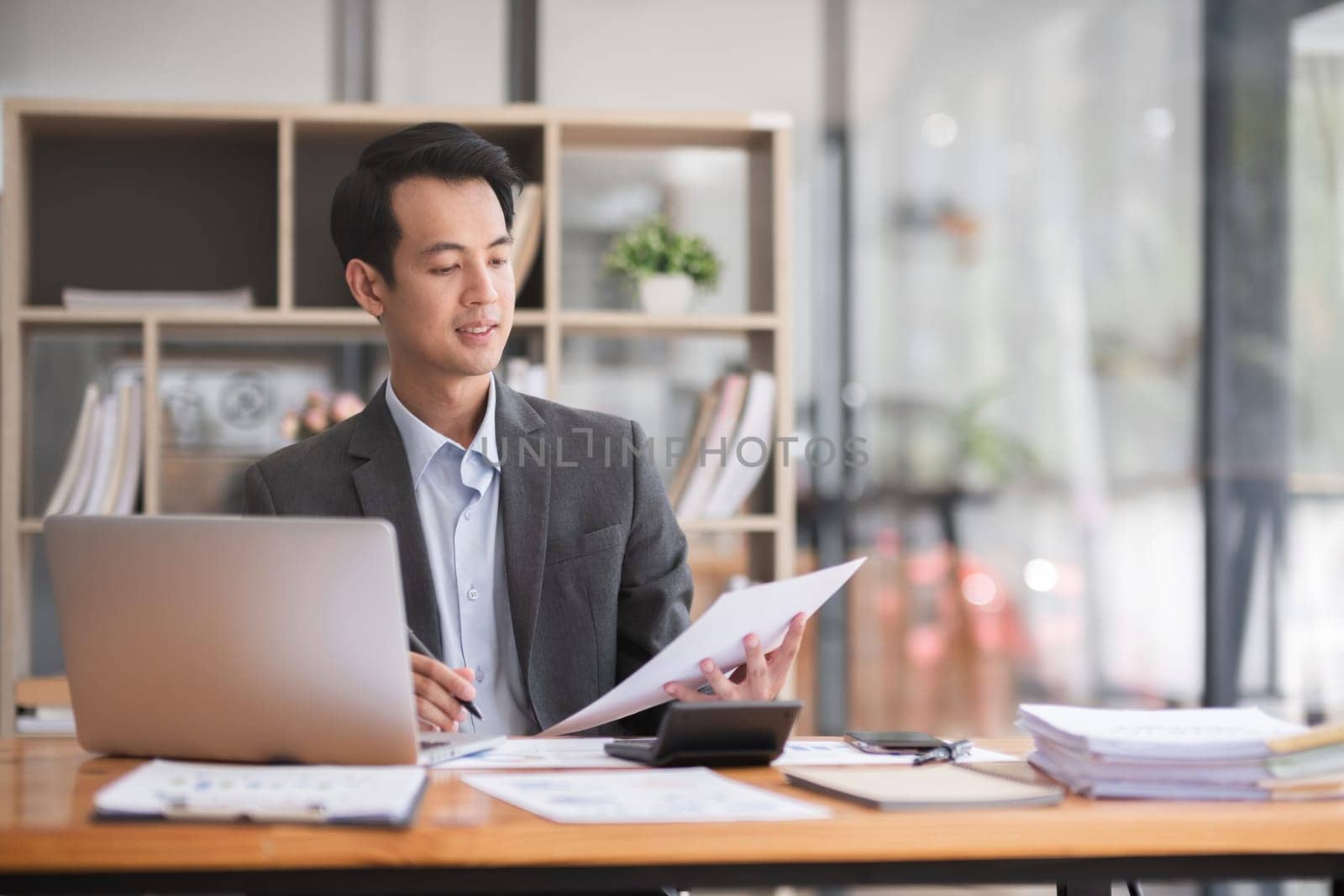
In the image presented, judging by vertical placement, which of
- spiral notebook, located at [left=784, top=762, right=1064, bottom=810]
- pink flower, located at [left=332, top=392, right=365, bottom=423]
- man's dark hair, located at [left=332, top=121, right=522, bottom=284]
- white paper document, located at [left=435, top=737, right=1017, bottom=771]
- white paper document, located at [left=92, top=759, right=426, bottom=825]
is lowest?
white paper document, located at [left=435, top=737, right=1017, bottom=771]

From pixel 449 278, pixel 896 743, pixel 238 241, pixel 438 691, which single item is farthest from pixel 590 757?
pixel 238 241

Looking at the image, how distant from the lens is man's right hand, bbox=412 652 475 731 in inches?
54.0

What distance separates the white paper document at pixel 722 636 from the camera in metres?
1.26

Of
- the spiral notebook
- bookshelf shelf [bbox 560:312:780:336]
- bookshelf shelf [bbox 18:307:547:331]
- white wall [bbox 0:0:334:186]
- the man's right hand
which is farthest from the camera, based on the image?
white wall [bbox 0:0:334:186]

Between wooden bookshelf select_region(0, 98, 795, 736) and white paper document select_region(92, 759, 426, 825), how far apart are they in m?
1.73

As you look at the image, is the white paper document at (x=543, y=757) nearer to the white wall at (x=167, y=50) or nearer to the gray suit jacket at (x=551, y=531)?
the gray suit jacket at (x=551, y=531)

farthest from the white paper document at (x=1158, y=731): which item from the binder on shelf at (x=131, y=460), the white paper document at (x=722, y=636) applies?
the binder on shelf at (x=131, y=460)

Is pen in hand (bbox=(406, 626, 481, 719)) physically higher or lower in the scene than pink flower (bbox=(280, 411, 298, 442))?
lower

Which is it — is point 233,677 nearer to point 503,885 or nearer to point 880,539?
point 503,885

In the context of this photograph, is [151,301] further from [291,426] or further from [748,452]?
[748,452]

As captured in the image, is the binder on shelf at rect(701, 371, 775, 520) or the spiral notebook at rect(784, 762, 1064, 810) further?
the binder on shelf at rect(701, 371, 775, 520)

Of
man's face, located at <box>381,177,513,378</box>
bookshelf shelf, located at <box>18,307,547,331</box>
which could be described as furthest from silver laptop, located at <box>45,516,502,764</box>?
bookshelf shelf, located at <box>18,307,547,331</box>

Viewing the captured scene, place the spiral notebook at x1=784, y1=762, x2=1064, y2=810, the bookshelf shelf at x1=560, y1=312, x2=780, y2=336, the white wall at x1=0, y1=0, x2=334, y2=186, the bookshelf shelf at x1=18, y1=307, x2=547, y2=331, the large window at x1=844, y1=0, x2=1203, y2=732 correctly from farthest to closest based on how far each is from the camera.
A: the large window at x1=844, y1=0, x2=1203, y2=732 → the white wall at x1=0, y1=0, x2=334, y2=186 → the bookshelf shelf at x1=560, y1=312, x2=780, y2=336 → the bookshelf shelf at x1=18, y1=307, x2=547, y2=331 → the spiral notebook at x1=784, y1=762, x2=1064, y2=810

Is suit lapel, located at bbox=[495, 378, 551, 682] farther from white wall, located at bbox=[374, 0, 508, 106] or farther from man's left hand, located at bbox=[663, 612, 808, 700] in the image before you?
white wall, located at bbox=[374, 0, 508, 106]
